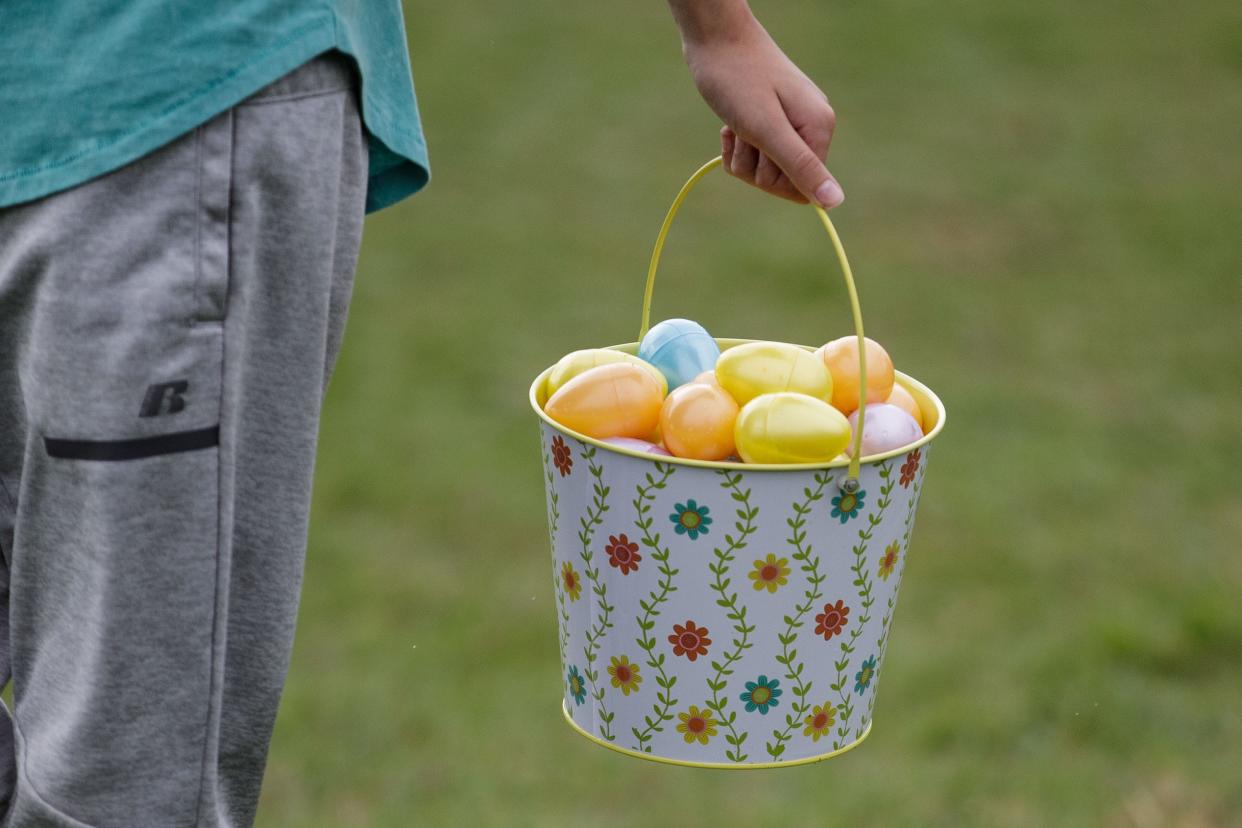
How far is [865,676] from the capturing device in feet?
4.98

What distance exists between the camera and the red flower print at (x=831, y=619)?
1.43m

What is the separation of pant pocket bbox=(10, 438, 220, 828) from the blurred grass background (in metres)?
1.41

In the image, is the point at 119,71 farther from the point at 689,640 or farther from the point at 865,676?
the point at 865,676

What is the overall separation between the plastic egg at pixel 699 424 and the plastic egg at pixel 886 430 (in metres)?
0.11

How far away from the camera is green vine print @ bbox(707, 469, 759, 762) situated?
1364 mm

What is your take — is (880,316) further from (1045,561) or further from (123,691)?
(123,691)

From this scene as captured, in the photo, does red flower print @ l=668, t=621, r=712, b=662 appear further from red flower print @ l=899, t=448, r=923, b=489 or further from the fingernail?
the fingernail

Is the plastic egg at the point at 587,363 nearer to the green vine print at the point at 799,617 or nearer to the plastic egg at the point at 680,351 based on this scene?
the plastic egg at the point at 680,351

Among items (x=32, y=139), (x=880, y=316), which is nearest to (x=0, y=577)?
(x=32, y=139)

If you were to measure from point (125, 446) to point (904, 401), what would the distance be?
2.39 feet

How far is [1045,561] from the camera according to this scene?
3.31 metres

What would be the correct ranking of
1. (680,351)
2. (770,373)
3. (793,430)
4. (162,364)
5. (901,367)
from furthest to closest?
(901,367), (680,351), (770,373), (793,430), (162,364)

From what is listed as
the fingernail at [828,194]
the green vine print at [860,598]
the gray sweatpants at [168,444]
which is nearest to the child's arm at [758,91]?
the fingernail at [828,194]

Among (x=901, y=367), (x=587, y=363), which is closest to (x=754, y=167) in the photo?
(x=587, y=363)
